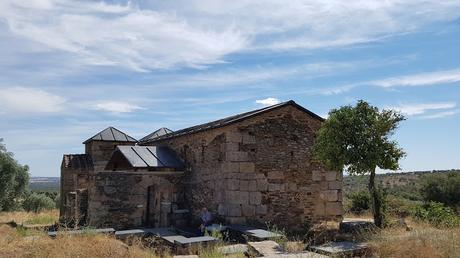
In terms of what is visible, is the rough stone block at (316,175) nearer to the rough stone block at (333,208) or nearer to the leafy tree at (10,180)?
the rough stone block at (333,208)

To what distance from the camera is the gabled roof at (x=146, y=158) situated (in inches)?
635

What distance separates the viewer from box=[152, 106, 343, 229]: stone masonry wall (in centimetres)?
1419

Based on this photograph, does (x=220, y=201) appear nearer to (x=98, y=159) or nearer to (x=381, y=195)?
(x=381, y=195)

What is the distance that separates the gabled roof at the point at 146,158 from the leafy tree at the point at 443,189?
19.5 metres

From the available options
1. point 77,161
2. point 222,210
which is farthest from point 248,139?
point 77,161

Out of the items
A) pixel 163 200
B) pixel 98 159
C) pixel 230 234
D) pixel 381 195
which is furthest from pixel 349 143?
pixel 98 159

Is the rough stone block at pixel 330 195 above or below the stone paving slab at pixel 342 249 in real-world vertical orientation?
above

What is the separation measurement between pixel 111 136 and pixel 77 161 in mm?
2222

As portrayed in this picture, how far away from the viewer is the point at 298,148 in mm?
15336

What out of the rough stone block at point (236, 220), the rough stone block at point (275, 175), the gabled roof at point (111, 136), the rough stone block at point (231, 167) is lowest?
the rough stone block at point (236, 220)

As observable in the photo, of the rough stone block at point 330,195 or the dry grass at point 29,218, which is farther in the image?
the dry grass at point 29,218

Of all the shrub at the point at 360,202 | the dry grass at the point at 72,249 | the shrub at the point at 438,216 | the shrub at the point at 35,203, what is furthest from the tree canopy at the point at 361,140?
the shrub at the point at 35,203

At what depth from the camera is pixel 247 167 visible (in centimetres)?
1432

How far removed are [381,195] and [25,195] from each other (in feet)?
95.8
